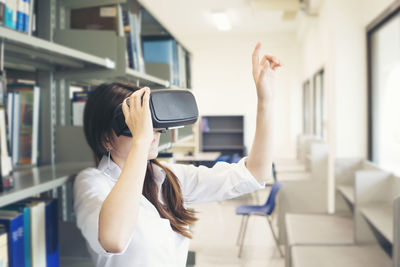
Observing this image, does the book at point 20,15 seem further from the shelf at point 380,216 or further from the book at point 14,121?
the shelf at point 380,216

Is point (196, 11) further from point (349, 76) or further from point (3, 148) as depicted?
point (3, 148)

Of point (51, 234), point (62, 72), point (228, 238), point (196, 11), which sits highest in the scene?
point (196, 11)

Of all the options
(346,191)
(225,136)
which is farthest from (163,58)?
(225,136)

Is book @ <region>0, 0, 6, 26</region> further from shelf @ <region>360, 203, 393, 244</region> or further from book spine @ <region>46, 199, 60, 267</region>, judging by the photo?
shelf @ <region>360, 203, 393, 244</region>

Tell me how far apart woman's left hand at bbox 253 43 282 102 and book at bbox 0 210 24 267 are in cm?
63

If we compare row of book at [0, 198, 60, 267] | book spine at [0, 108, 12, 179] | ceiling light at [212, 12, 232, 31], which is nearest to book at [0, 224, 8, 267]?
row of book at [0, 198, 60, 267]

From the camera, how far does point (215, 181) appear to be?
99 cm

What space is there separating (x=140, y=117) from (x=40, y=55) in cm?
80

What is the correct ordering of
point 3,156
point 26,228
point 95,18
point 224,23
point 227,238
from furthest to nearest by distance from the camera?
1. point 227,238
2. point 224,23
3. point 95,18
4. point 26,228
5. point 3,156

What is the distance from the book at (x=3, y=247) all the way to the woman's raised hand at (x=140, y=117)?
481 millimetres

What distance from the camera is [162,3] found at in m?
4.42

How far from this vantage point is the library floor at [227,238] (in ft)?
9.75

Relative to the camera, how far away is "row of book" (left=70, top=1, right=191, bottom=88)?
1606 mm

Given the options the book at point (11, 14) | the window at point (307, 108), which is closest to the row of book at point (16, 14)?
the book at point (11, 14)
